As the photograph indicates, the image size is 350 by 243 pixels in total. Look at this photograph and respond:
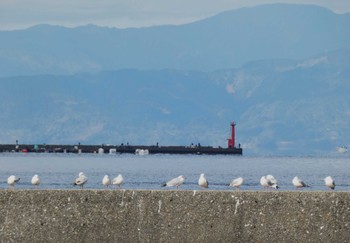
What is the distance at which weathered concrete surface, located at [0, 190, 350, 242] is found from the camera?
16.5 m

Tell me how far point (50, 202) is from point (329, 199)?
11.9 ft

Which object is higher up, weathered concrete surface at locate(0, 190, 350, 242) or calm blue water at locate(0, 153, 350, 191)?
calm blue water at locate(0, 153, 350, 191)

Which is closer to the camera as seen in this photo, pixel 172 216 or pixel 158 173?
pixel 172 216

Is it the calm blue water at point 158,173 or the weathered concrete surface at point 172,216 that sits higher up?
the calm blue water at point 158,173

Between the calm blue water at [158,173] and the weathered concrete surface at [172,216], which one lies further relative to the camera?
the calm blue water at [158,173]

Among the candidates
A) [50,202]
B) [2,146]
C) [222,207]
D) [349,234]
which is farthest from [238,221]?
[2,146]

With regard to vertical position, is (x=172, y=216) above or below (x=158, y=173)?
below

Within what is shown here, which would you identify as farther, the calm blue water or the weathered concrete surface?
the calm blue water

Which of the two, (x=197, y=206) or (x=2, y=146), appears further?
(x=2, y=146)

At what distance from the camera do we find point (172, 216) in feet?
54.7

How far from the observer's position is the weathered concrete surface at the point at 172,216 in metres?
16.5

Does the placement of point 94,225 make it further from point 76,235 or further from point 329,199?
point 329,199

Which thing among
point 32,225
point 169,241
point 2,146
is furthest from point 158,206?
point 2,146

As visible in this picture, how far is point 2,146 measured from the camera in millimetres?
192000
